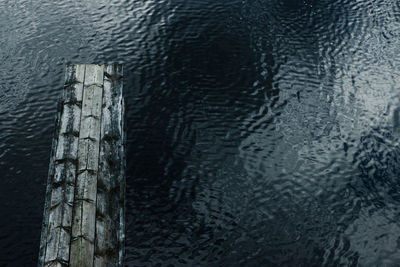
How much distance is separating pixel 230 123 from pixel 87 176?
8615 millimetres

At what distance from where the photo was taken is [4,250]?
13188 millimetres

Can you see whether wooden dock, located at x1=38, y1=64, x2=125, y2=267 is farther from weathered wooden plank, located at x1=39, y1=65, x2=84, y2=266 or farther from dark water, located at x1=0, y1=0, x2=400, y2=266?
dark water, located at x1=0, y1=0, x2=400, y2=266

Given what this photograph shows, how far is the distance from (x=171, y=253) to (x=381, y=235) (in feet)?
20.6

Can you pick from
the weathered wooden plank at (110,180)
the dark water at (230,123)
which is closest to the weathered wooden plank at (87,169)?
the weathered wooden plank at (110,180)

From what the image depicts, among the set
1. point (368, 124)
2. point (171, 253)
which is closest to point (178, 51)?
point (368, 124)

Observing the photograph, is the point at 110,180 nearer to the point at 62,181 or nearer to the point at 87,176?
the point at 87,176

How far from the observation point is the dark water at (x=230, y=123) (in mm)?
13938

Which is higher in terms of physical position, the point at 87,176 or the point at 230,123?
the point at 230,123

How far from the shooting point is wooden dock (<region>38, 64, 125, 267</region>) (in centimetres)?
877

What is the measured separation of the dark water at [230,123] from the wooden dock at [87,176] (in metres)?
4.03

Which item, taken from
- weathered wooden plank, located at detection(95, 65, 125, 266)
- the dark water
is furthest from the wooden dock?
the dark water

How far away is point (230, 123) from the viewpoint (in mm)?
17625

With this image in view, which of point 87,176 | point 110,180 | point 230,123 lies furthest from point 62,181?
point 230,123

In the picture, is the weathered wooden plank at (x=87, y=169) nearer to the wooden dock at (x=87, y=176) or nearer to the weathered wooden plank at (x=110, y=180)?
the wooden dock at (x=87, y=176)
